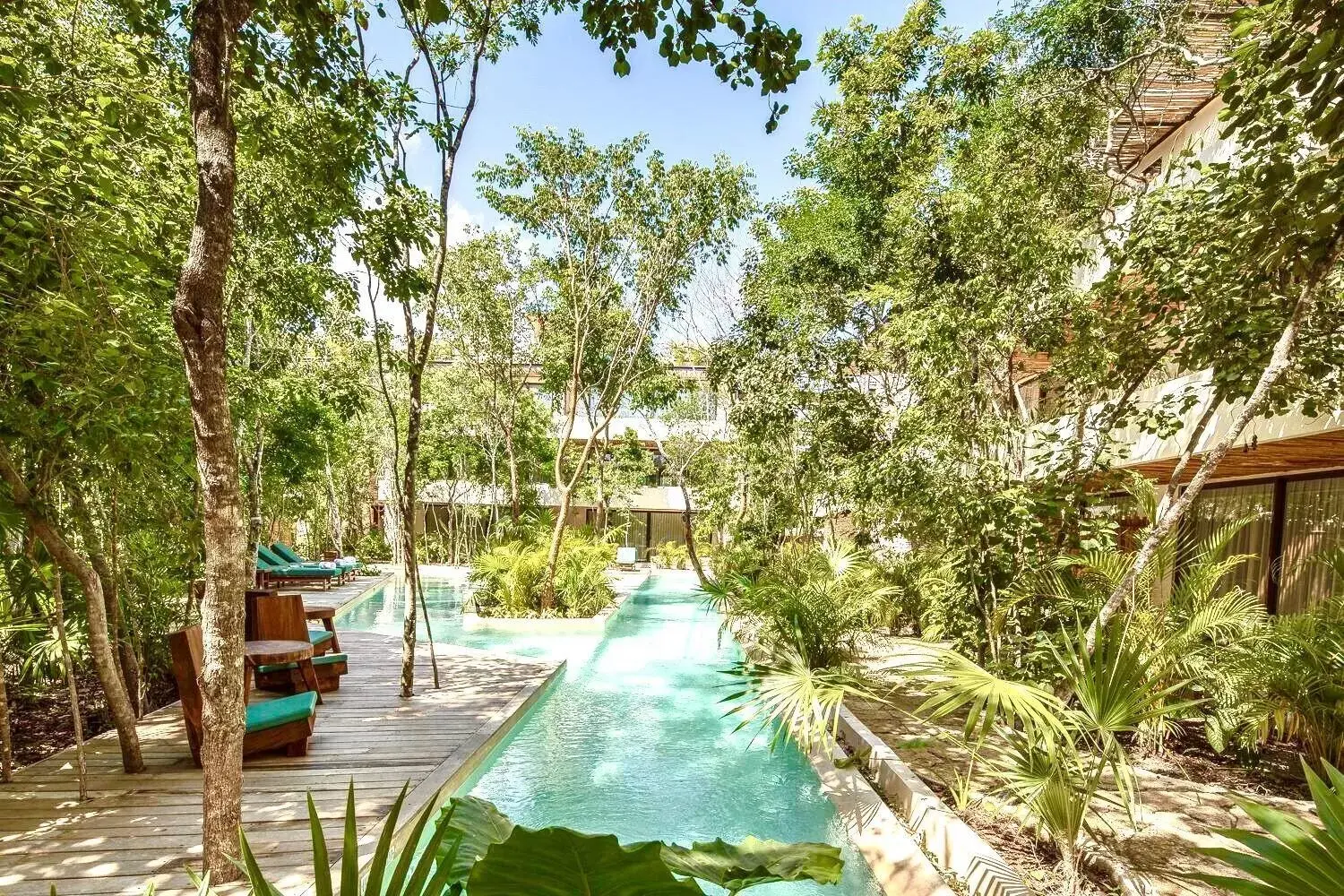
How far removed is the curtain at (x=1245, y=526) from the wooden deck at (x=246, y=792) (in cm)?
868

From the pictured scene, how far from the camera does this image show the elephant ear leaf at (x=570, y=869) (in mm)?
1126

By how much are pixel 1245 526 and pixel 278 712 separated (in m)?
11.3

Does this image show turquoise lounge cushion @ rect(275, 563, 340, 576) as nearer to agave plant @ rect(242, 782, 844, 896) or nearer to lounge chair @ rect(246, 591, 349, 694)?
lounge chair @ rect(246, 591, 349, 694)

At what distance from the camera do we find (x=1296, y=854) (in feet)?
4.86

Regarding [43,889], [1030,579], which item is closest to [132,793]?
[43,889]

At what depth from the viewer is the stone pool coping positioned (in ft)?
10.9

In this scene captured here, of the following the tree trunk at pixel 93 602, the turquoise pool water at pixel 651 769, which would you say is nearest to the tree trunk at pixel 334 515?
the turquoise pool water at pixel 651 769

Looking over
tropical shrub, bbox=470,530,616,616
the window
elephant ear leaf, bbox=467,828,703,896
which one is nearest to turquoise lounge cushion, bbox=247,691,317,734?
elephant ear leaf, bbox=467,828,703,896

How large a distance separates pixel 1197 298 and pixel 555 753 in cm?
644

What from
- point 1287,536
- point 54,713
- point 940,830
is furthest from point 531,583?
point 1287,536

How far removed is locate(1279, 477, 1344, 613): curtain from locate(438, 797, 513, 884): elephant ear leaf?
9370mm

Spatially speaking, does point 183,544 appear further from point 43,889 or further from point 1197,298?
point 1197,298

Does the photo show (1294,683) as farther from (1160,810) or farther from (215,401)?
(215,401)

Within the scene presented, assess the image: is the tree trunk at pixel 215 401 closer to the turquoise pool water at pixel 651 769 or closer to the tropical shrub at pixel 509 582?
the turquoise pool water at pixel 651 769
